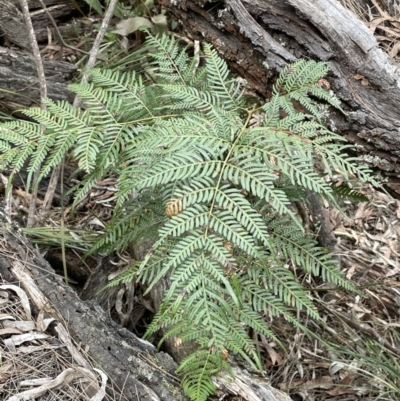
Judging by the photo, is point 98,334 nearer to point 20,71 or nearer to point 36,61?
point 36,61

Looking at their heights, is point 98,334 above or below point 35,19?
below

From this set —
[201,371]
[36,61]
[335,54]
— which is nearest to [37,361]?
[201,371]

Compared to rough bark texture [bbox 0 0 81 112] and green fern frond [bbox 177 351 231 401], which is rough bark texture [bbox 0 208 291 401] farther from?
rough bark texture [bbox 0 0 81 112]

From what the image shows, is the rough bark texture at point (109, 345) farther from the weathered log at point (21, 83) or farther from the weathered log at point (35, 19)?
the weathered log at point (35, 19)

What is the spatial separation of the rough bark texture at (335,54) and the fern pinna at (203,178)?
19 centimetres

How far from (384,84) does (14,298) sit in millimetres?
1739

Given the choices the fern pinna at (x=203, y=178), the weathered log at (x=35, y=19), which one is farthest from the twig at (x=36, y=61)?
the weathered log at (x=35, y=19)

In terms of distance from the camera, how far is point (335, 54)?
242cm

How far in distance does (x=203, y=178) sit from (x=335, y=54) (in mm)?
953

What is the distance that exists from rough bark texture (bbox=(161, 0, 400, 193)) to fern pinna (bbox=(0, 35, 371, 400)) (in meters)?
0.19

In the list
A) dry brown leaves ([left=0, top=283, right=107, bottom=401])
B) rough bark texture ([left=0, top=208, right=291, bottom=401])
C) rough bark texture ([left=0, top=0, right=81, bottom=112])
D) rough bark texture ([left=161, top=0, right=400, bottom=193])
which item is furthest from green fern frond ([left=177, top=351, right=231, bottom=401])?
rough bark texture ([left=0, top=0, right=81, bottom=112])

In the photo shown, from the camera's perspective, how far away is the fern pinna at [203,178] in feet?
5.76

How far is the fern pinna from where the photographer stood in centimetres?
175

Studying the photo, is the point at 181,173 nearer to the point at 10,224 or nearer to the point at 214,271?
the point at 214,271
